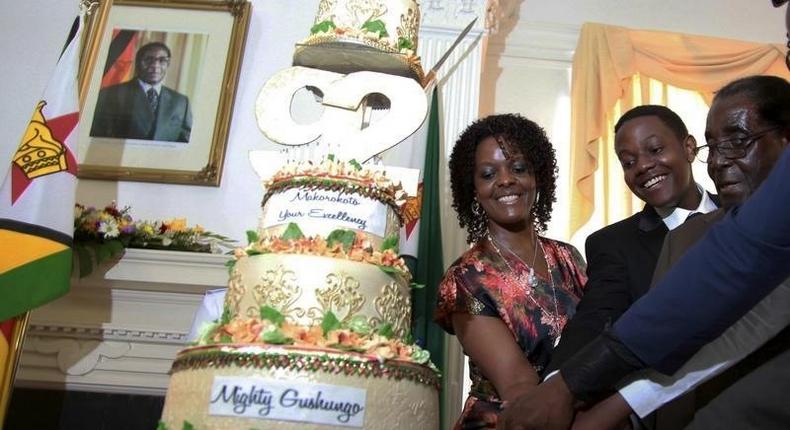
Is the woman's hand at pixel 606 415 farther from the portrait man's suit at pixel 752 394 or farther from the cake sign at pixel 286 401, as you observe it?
the cake sign at pixel 286 401

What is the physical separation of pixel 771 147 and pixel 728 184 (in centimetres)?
12

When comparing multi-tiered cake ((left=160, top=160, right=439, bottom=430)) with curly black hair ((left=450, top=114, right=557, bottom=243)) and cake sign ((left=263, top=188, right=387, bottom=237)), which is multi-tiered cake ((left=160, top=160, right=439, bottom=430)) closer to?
cake sign ((left=263, top=188, right=387, bottom=237))

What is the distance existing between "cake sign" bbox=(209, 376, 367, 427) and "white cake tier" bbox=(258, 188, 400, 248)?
1.65ft

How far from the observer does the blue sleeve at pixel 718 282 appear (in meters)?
1.12

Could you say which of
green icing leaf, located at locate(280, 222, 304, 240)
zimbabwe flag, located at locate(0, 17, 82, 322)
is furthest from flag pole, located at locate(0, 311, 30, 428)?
green icing leaf, located at locate(280, 222, 304, 240)

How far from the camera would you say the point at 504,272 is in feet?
8.27

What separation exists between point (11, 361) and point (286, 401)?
192 centimetres

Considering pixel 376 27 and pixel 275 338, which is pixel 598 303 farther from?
pixel 376 27

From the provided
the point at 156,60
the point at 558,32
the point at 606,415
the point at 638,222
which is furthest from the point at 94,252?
the point at 558,32

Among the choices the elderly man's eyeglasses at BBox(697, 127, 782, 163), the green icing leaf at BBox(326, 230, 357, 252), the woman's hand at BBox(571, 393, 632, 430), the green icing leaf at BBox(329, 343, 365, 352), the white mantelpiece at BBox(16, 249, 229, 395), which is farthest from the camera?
the white mantelpiece at BBox(16, 249, 229, 395)

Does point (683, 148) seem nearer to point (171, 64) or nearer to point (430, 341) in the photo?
point (430, 341)

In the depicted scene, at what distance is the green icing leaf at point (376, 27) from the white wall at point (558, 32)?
9.45 ft

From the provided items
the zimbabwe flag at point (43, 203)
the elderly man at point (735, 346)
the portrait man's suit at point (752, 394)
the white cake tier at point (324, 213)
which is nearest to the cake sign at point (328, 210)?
the white cake tier at point (324, 213)

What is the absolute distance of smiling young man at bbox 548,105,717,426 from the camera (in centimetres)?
206
